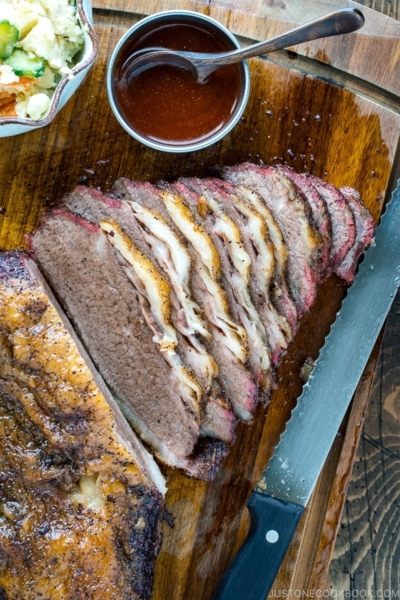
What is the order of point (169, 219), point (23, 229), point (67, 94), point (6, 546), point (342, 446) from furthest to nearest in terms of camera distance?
point (342, 446) → point (23, 229) → point (169, 219) → point (67, 94) → point (6, 546)

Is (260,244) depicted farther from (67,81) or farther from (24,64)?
(24,64)

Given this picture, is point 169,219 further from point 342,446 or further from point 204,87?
point 342,446

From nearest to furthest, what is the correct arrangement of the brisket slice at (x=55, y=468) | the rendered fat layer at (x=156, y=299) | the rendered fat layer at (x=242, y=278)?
the brisket slice at (x=55, y=468)
the rendered fat layer at (x=156, y=299)
the rendered fat layer at (x=242, y=278)

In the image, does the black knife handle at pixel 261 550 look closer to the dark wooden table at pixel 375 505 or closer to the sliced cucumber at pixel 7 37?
the dark wooden table at pixel 375 505

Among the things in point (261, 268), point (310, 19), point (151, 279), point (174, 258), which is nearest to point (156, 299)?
point (151, 279)

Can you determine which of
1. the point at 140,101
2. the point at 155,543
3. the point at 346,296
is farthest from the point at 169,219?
the point at 155,543

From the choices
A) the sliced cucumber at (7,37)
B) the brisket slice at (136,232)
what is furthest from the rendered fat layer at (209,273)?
the sliced cucumber at (7,37)
